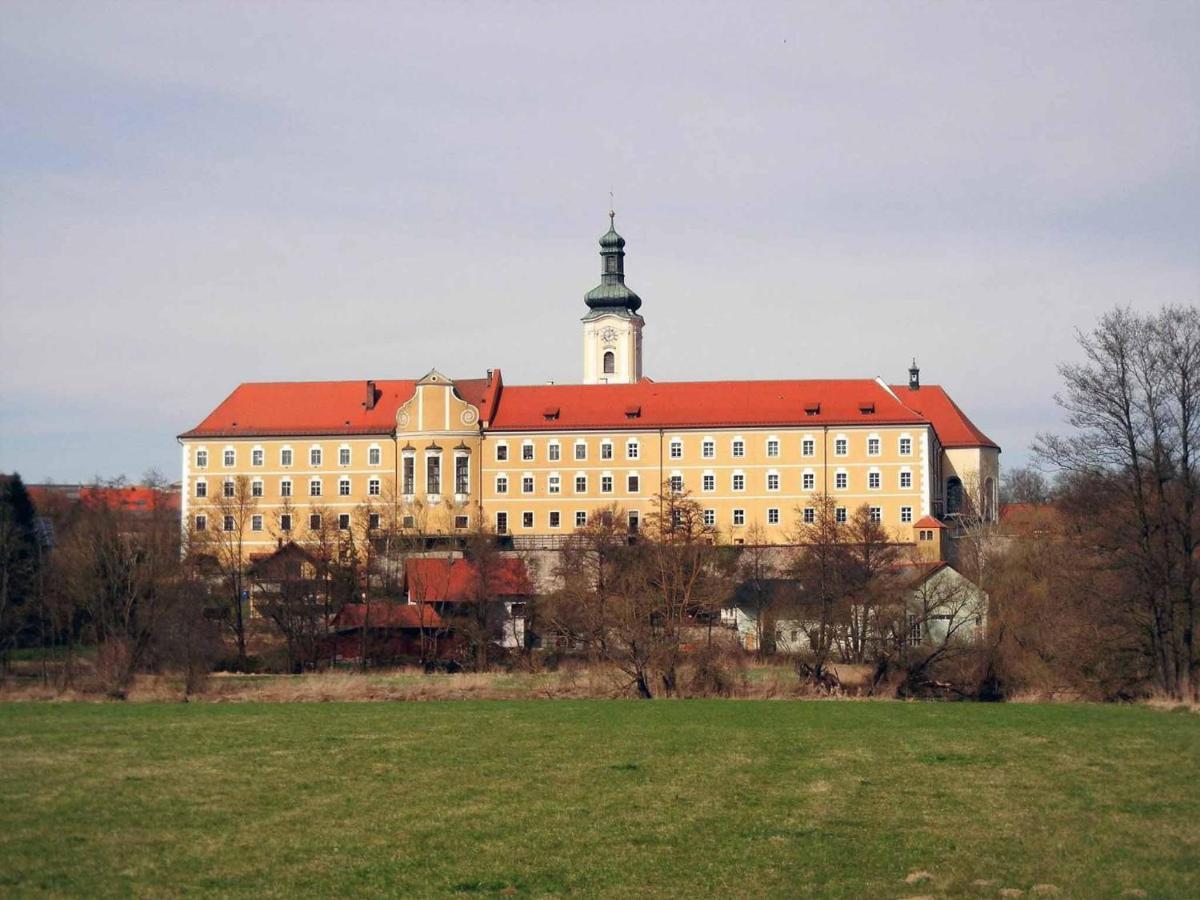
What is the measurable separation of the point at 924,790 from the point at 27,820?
31.1 ft

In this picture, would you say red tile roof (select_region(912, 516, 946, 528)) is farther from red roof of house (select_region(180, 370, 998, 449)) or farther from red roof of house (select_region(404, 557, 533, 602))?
red roof of house (select_region(404, 557, 533, 602))

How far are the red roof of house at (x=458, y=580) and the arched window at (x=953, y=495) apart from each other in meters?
36.7

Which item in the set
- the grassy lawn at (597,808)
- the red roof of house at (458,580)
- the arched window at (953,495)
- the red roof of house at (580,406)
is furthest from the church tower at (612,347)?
the grassy lawn at (597,808)

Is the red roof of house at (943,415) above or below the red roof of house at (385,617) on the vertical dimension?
Result: above

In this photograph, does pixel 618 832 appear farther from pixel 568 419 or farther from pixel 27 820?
pixel 568 419

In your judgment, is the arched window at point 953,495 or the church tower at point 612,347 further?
the church tower at point 612,347

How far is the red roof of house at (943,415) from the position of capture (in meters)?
87.9

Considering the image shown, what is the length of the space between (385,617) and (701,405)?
33405 millimetres

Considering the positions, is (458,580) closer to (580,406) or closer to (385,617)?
(385,617)

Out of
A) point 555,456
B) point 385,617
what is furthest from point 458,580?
point 555,456

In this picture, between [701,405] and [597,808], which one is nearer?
[597,808]

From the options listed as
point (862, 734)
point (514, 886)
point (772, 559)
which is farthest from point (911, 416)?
point (514, 886)

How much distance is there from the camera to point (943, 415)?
293ft

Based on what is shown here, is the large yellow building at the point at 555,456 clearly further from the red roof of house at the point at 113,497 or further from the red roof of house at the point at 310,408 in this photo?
the red roof of house at the point at 113,497
